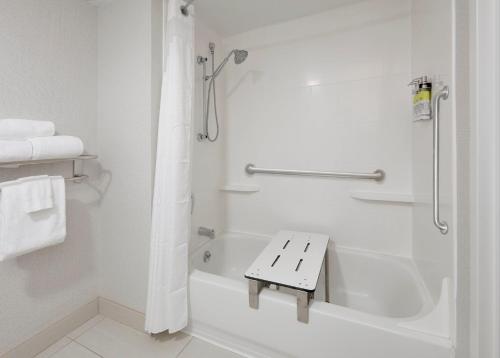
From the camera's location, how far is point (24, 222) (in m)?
1.02

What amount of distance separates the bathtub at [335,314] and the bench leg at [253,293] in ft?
0.08

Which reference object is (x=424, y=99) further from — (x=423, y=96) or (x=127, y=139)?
(x=127, y=139)

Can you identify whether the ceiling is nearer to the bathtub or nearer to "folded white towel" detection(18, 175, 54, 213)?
"folded white towel" detection(18, 175, 54, 213)

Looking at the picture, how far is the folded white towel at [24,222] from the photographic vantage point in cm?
96

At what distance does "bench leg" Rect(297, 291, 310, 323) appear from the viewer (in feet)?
3.40

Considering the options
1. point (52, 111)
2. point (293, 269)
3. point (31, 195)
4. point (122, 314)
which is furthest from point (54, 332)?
point (293, 269)

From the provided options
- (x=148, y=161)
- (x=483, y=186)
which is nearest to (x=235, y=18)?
(x=148, y=161)

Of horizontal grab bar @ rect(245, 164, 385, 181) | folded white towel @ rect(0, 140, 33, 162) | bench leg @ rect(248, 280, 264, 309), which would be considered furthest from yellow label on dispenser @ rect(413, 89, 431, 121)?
folded white towel @ rect(0, 140, 33, 162)

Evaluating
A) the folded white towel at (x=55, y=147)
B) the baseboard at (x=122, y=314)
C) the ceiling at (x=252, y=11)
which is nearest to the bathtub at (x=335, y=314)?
the baseboard at (x=122, y=314)

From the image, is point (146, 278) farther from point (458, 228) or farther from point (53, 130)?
point (458, 228)

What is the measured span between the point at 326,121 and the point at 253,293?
1307 mm

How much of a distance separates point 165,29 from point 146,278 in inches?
57.9

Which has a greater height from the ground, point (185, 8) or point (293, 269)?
point (185, 8)

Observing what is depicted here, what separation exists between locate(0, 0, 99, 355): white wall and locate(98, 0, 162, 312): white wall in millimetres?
73
